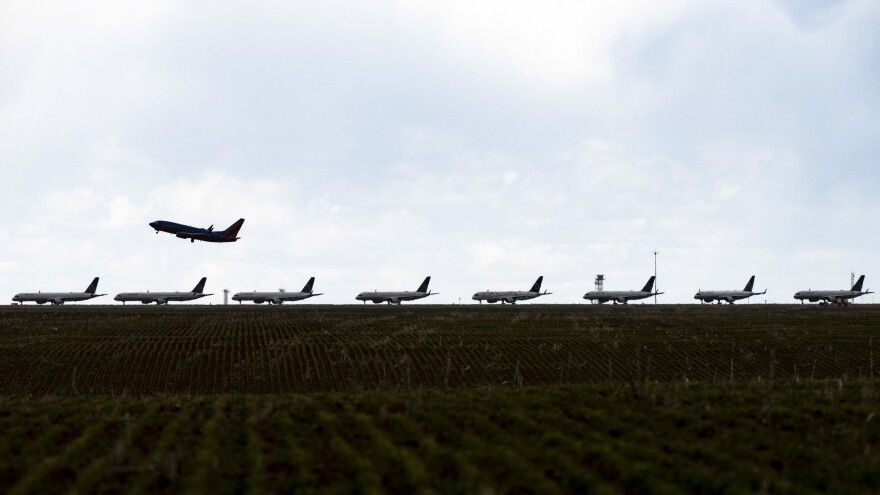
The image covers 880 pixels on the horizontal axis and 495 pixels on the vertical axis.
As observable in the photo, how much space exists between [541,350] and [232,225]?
85.7m

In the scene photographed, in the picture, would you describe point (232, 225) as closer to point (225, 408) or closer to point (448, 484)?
point (225, 408)

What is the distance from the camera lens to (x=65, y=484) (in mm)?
14102

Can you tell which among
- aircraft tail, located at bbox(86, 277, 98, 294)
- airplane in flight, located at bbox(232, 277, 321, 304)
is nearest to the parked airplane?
airplane in flight, located at bbox(232, 277, 321, 304)

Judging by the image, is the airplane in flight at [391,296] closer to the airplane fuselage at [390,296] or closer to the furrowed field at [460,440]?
the airplane fuselage at [390,296]

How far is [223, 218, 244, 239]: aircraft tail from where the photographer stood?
118m

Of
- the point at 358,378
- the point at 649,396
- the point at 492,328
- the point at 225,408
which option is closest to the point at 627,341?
the point at 492,328

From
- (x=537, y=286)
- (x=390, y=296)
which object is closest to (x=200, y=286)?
(x=390, y=296)

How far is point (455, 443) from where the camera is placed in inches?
671

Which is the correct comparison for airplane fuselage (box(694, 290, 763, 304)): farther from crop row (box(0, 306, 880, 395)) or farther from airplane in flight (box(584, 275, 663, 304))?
crop row (box(0, 306, 880, 395))

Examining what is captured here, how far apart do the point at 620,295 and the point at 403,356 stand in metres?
126

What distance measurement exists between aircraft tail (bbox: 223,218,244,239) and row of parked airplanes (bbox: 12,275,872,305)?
3122 centimetres

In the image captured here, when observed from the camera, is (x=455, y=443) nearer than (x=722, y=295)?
Yes

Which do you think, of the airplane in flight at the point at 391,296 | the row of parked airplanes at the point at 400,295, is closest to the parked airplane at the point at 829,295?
the row of parked airplanes at the point at 400,295

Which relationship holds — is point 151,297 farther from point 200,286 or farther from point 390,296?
point 390,296
